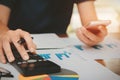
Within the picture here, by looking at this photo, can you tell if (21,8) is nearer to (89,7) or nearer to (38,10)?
(38,10)

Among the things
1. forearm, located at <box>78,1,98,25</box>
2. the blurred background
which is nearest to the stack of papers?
forearm, located at <box>78,1,98,25</box>

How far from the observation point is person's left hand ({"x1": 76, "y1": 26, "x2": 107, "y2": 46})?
3.11 ft

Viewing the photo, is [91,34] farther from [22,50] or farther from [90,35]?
[22,50]

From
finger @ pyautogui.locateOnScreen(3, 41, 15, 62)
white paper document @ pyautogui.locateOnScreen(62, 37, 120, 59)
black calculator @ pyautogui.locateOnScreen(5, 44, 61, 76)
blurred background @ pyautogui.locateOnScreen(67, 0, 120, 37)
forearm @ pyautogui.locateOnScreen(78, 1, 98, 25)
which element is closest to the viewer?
black calculator @ pyautogui.locateOnScreen(5, 44, 61, 76)

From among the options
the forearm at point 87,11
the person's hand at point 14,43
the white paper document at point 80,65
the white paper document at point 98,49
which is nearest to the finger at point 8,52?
the person's hand at point 14,43

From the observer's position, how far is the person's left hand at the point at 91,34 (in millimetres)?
948

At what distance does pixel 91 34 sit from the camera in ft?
3.14

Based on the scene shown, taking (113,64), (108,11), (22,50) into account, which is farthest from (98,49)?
(108,11)

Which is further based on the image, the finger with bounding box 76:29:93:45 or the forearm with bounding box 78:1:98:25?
the forearm with bounding box 78:1:98:25

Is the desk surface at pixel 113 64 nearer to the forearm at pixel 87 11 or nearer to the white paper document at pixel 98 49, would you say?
the white paper document at pixel 98 49

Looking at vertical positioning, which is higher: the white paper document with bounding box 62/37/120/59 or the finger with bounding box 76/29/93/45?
the finger with bounding box 76/29/93/45

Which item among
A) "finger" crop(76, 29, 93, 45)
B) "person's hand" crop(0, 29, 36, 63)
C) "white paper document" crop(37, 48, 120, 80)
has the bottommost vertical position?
"white paper document" crop(37, 48, 120, 80)

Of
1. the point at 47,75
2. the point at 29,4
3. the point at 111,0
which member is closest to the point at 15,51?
the point at 47,75

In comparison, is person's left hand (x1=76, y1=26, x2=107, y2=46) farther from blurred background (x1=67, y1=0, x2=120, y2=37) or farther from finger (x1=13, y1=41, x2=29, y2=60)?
blurred background (x1=67, y1=0, x2=120, y2=37)
